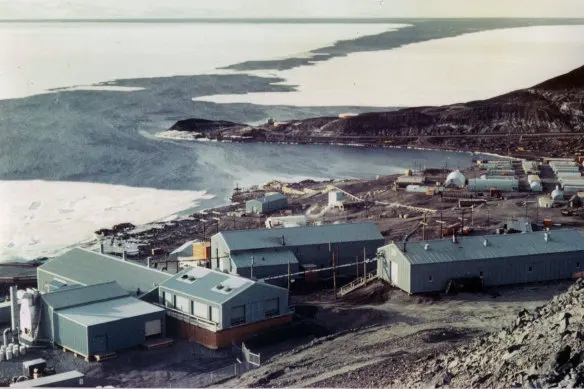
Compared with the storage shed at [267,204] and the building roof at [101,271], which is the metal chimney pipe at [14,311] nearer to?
the building roof at [101,271]

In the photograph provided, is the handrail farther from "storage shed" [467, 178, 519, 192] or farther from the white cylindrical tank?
"storage shed" [467, 178, 519, 192]

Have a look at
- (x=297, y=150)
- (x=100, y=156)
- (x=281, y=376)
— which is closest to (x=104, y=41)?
(x=281, y=376)

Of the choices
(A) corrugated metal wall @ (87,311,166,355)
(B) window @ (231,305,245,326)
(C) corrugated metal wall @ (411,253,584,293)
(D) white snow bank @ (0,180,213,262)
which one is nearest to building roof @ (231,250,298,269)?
(C) corrugated metal wall @ (411,253,584,293)

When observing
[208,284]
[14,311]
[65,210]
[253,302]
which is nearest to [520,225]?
[253,302]

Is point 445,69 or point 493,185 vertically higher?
point 445,69

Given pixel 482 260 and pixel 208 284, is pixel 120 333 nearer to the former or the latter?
pixel 208 284

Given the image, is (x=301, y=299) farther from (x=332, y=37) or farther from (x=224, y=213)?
(x=224, y=213)
